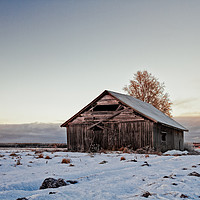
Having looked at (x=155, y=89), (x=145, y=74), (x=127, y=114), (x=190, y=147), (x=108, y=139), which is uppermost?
(x=145, y=74)

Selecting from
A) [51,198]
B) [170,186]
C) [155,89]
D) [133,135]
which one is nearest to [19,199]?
[51,198]

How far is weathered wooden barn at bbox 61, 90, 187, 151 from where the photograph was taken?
61.4 ft

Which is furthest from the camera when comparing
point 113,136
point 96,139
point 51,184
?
point 96,139

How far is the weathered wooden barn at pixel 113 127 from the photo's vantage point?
1870 centimetres

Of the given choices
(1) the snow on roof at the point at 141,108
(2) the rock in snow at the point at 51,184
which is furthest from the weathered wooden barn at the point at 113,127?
(2) the rock in snow at the point at 51,184

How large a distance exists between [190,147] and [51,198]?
29609 millimetres

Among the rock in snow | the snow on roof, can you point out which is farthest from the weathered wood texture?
the rock in snow

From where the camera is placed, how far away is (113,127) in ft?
64.4

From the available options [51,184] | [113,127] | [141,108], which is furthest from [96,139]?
[51,184]

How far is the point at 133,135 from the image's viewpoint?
1898cm

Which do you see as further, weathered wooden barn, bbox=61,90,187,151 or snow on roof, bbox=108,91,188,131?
snow on roof, bbox=108,91,188,131

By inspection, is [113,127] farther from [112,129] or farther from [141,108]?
[141,108]

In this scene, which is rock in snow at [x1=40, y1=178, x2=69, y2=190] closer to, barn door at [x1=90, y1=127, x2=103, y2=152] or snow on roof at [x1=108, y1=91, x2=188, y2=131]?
snow on roof at [x1=108, y1=91, x2=188, y2=131]

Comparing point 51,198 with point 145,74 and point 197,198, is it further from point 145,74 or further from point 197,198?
point 145,74
